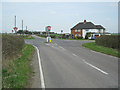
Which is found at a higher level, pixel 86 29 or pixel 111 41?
pixel 86 29

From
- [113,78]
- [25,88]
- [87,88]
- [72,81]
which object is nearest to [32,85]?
[25,88]

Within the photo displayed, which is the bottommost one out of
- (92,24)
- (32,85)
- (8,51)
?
(32,85)

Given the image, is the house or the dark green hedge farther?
the house

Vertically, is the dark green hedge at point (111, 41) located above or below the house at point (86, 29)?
below

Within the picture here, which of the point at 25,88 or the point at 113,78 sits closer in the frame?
the point at 25,88

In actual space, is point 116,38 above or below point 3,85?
above

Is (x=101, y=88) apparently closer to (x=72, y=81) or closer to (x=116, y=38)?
(x=72, y=81)

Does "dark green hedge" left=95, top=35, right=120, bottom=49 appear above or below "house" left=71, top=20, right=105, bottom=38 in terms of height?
below

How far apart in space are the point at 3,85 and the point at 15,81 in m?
0.52

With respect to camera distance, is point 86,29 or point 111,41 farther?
point 86,29

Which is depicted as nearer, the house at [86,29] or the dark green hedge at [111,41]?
the dark green hedge at [111,41]

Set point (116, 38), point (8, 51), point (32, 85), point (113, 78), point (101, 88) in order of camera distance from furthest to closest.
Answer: point (116, 38) < point (8, 51) < point (113, 78) < point (32, 85) < point (101, 88)

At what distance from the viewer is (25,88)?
6.50 metres

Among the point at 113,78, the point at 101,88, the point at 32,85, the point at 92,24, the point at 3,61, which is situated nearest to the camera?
the point at 101,88
